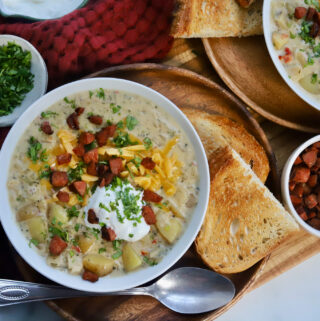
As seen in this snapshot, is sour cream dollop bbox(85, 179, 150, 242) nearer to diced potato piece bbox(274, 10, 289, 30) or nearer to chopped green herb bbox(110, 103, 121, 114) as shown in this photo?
chopped green herb bbox(110, 103, 121, 114)

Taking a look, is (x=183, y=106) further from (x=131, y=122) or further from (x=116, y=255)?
(x=116, y=255)

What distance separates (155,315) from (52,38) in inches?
94.8

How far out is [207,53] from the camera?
4.25 metres

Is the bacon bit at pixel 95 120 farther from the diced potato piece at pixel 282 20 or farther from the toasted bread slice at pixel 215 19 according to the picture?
the diced potato piece at pixel 282 20

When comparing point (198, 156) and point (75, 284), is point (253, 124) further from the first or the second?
point (75, 284)

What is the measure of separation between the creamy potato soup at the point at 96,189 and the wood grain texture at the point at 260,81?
3.73ft

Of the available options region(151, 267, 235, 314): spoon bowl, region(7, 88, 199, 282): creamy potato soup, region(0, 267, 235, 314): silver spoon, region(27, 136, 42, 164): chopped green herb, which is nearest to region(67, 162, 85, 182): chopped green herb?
region(7, 88, 199, 282): creamy potato soup

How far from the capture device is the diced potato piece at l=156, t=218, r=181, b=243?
3543 mm

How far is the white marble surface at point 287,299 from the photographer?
15.2ft

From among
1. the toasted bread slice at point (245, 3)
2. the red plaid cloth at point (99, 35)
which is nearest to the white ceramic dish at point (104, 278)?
Result: the red plaid cloth at point (99, 35)

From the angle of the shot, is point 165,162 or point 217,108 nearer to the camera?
point 165,162

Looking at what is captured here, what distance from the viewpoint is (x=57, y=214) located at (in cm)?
340

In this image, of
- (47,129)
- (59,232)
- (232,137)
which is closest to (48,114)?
(47,129)

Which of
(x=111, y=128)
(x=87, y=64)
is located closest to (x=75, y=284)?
(x=111, y=128)
